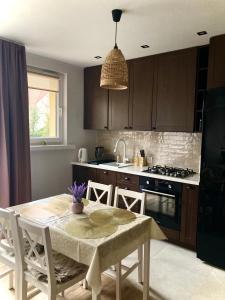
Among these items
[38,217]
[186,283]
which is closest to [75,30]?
[38,217]

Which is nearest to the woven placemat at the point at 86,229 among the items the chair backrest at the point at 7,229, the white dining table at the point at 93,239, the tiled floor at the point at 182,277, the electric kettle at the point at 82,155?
the white dining table at the point at 93,239

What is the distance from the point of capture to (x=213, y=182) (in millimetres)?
2391

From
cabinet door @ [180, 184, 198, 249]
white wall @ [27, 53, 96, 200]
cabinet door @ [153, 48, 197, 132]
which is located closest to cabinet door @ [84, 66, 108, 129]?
white wall @ [27, 53, 96, 200]

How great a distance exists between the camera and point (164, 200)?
9.77 ft

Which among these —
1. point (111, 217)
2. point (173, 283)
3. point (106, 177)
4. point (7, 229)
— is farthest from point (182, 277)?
point (7, 229)

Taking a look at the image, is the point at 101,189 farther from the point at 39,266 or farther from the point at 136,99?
the point at 136,99

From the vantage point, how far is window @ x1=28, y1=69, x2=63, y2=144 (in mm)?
3400

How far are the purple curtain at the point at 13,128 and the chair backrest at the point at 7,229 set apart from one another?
111 cm

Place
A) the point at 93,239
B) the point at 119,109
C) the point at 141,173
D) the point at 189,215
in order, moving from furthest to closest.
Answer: the point at 119,109, the point at 141,173, the point at 189,215, the point at 93,239

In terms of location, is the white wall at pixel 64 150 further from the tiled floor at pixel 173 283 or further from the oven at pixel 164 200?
the tiled floor at pixel 173 283

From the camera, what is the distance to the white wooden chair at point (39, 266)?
1.44m

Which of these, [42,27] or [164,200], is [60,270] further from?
[42,27]

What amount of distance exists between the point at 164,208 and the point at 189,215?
329mm

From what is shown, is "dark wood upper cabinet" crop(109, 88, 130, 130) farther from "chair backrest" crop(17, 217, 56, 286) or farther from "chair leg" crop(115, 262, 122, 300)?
"chair backrest" crop(17, 217, 56, 286)
